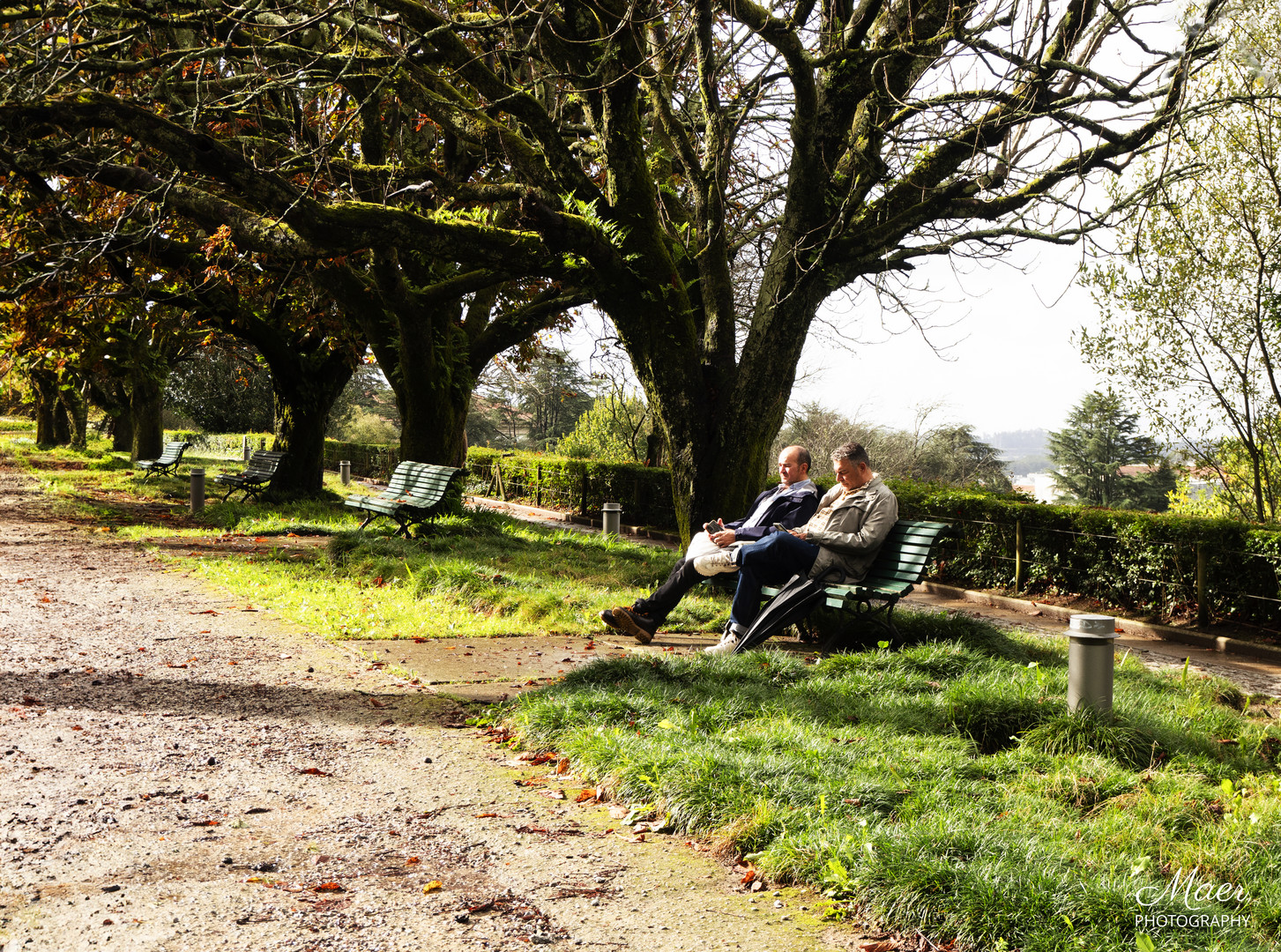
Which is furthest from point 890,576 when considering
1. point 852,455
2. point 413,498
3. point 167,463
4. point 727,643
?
point 167,463

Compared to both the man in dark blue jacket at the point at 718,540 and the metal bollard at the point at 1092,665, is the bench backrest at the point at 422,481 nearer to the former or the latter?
the man in dark blue jacket at the point at 718,540

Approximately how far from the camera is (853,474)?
694 cm

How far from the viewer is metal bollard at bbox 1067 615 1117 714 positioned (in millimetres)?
4910

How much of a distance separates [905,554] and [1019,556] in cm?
621

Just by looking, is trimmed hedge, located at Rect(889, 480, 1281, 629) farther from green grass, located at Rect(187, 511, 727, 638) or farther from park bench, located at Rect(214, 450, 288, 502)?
park bench, located at Rect(214, 450, 288, 502)

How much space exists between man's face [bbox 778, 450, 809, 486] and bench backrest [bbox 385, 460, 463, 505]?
600 cm

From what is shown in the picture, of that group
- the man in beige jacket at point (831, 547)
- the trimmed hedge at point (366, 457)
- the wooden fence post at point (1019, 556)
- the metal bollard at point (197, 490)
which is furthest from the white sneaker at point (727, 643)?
the trimmed hedge at point (366, 457)

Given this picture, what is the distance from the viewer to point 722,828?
3629mm

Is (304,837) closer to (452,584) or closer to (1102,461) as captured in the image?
(452,584)

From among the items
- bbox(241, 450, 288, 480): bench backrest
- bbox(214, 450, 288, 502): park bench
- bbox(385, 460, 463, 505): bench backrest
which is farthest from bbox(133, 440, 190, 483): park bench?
bbox(385, 460, 463, 505): bench backrest

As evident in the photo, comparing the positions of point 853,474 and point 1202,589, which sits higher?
point 853,474

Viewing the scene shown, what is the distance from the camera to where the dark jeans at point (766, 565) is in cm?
682

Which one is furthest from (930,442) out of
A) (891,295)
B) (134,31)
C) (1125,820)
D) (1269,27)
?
(1125,820)
